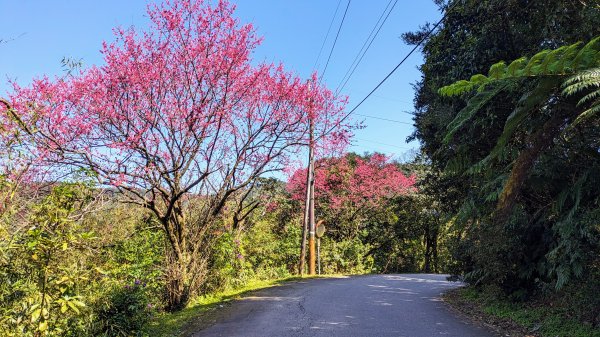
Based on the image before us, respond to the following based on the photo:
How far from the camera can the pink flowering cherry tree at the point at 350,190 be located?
24.4 meters

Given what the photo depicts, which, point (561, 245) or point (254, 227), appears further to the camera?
point (254, 227)

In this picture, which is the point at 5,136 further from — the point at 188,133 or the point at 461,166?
the point at 461,166

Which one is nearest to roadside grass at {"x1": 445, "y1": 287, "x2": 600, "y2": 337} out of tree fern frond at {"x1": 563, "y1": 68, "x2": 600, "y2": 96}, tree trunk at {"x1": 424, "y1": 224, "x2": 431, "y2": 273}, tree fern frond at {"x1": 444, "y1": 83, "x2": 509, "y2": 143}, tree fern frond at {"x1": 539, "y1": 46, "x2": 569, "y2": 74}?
tree fern frond at {"x1": 444, "y1": 83, "x2": 509, "y2": 143}

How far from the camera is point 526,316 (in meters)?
7.25

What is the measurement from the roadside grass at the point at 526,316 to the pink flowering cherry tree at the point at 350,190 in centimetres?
1484

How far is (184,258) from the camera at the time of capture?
9.20 metres

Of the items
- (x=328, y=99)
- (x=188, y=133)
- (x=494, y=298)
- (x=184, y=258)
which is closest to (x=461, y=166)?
(x=494, y=298)

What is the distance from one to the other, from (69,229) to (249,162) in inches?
245

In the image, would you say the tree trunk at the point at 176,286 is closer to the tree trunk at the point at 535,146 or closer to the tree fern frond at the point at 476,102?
the tree fern frond at the point at 476,102

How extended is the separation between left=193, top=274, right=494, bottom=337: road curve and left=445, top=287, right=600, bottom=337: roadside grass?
514mm

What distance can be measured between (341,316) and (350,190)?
1677 centimetres

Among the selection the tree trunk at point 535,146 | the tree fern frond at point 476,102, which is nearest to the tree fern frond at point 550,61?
the tree fern frond at point 476,102

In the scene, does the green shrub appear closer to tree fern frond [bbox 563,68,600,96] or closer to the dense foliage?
the dense foliage

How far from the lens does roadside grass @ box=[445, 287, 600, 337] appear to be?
20.2 ft
